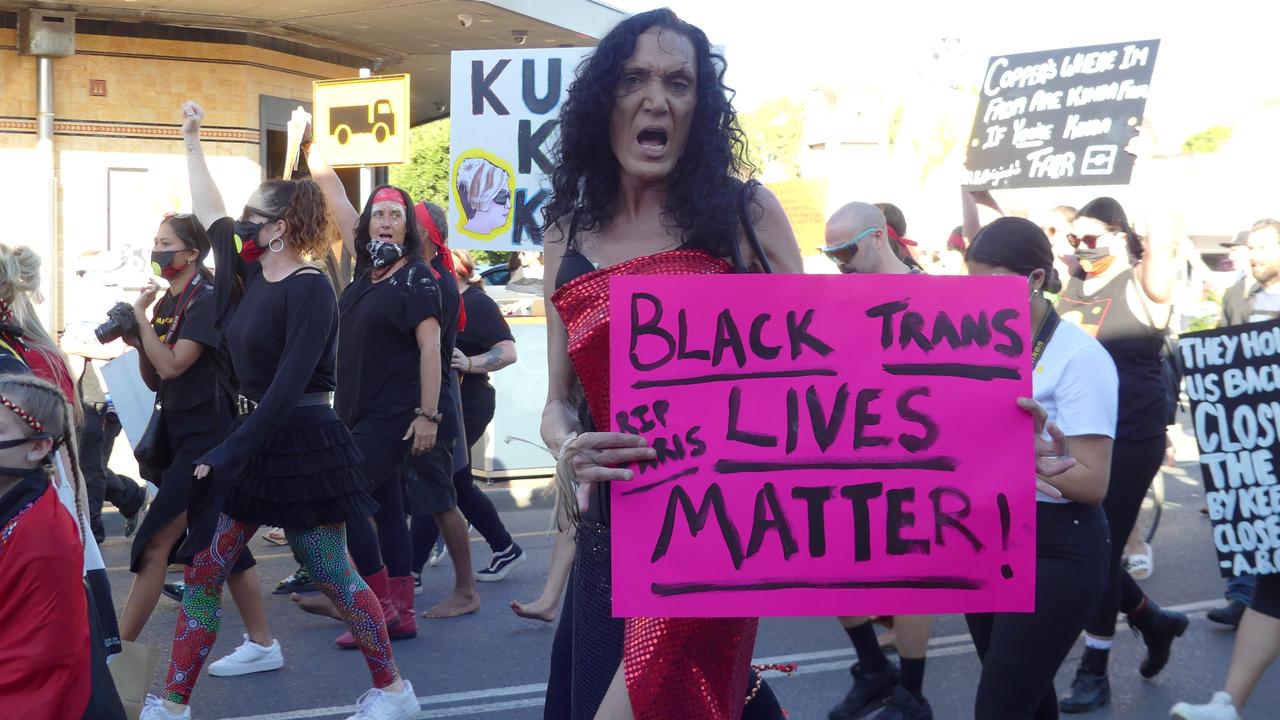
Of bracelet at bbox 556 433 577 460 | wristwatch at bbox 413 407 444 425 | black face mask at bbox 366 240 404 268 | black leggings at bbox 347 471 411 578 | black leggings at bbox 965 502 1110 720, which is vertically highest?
black face mask at bbox 366 240 404 268

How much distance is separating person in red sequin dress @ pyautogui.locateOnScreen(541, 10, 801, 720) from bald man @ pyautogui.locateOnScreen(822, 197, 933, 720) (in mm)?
2210

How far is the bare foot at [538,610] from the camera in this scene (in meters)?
6.69

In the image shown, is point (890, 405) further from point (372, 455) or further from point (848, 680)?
point (372, 455)

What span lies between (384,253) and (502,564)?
7.47ft

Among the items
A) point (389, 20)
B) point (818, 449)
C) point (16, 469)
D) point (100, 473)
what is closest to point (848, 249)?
point (818, 449)

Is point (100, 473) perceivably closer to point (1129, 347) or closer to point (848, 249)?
point (848, 249)

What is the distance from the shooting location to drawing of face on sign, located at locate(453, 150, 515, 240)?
25.5 ft

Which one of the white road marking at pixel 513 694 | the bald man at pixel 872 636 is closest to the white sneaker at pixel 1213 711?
the bald man at pixel 872 636

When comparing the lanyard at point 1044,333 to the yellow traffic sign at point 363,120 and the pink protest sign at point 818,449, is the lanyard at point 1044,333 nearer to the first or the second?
the pink protest sign at point 818,449

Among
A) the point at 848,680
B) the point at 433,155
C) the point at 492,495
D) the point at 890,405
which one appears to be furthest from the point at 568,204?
the point at 433,155

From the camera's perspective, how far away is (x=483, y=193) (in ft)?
25.5

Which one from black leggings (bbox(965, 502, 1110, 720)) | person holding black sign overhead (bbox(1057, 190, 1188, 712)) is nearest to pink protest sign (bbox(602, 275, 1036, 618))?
black leggings (bbox(965, 502, 1110, 720))

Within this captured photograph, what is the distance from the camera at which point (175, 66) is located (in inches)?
559

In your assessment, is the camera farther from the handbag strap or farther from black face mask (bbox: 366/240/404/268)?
the handbag strap
